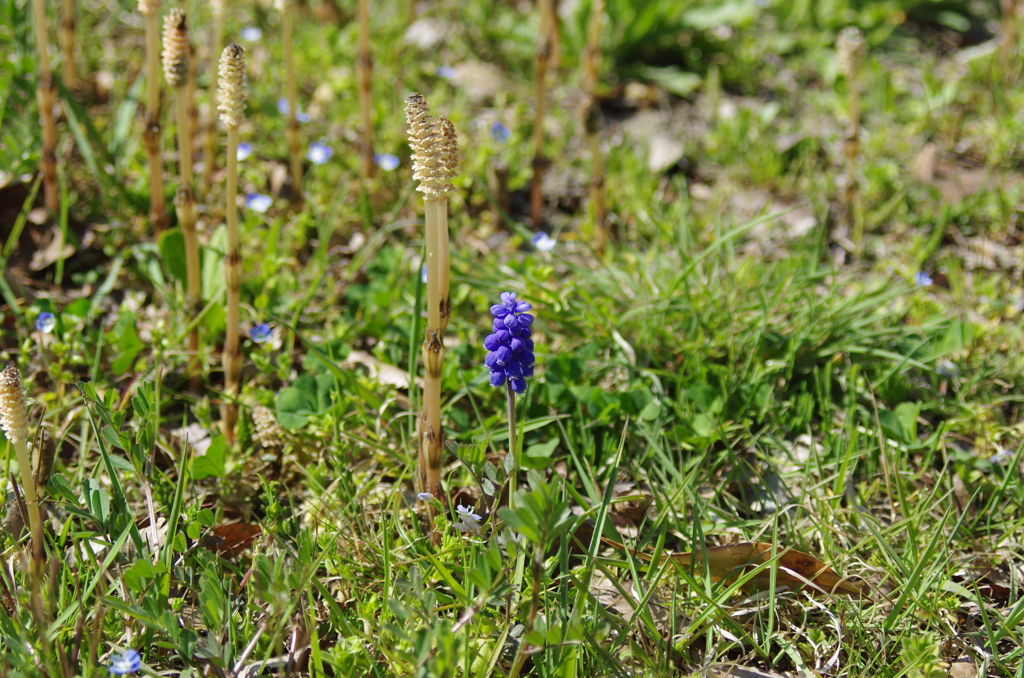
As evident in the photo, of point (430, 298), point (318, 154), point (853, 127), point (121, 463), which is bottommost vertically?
point (121, 463)

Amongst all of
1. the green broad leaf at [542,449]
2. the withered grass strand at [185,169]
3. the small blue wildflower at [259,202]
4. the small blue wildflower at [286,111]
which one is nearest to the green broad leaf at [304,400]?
the withered grass strand at [185,169]

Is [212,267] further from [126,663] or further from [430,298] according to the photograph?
[126,663]

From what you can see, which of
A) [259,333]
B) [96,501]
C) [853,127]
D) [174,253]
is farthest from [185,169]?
[853,127]

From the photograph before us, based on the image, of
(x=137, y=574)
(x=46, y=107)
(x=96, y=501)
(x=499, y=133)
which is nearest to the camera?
(x=137, y=574)

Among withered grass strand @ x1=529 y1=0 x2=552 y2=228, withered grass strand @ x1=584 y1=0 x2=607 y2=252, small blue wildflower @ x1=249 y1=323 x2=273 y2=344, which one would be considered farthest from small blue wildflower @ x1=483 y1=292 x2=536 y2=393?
withered grass strand @ x1=529 y1=0 x2=552 y2=228

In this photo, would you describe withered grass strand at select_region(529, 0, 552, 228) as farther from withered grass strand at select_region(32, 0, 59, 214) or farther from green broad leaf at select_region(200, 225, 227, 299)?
withered grass strand at select_region(32, 0, 59, 214)

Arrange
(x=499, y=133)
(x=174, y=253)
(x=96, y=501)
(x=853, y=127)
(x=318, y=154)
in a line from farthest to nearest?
(x=499, y=133) < (x=318, y=154) < (x=853, y=127) < (x=174, y=253) < (x=96, y=501)
